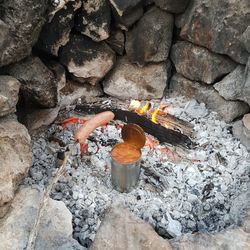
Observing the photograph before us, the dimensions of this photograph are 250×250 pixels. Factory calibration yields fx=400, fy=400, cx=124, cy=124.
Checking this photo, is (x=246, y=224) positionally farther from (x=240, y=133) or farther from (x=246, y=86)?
(x=246, y=86)

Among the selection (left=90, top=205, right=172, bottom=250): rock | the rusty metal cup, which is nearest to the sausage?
the rusty metal cup

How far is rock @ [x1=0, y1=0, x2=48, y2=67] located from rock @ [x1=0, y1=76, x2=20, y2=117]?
0.75 ft

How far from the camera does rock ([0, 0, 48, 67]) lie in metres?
3.41

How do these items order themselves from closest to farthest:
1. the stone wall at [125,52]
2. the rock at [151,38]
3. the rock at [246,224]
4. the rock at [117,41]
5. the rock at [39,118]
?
the rock at [246,224] < the stone wall at [125,52] < the rock at [39,118] < the rock at [151,38] < the rock at [117,41]

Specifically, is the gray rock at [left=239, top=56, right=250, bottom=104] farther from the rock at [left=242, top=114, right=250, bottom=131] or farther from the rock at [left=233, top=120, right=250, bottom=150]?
the rock at [left=233, top=120, right=250, bottom=150]

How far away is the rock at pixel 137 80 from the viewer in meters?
4.76

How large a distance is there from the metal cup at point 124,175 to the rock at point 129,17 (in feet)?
Result: 5.31

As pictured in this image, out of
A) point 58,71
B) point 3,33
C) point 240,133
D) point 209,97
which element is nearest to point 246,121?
point 240,133

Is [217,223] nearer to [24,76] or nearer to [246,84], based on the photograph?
[246,84]

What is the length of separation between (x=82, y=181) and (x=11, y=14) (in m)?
1.62

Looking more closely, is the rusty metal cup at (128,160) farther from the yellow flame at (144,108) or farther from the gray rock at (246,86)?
the gray rock at (246,86)

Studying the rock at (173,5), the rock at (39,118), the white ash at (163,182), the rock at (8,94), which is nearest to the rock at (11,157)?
the rock at (8,94)

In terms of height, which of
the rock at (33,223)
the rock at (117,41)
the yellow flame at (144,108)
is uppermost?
the rock at (117,41)

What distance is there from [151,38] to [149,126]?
98 centimetres
